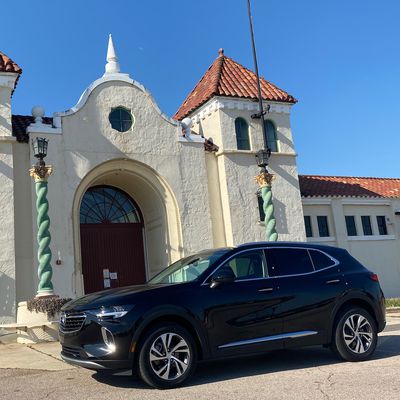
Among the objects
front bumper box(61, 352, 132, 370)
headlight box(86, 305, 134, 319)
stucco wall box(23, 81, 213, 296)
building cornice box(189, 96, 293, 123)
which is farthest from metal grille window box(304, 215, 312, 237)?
front bumper box(61, 352, 132, 370)

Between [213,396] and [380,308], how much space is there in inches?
134

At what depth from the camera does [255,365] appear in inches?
290

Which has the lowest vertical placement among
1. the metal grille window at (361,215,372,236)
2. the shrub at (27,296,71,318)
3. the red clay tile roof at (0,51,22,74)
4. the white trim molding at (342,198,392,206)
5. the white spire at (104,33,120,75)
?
the shrub at (27,296,71,318)

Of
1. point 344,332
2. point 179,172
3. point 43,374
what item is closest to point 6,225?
point 179,172

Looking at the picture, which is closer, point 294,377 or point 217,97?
point 294,377

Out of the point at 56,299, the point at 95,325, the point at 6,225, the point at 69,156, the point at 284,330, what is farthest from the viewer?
the point at 69,156

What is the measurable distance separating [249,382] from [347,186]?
1911 centimetres

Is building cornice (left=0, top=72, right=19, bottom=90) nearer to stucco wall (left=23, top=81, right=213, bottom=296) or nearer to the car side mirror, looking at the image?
stucco wall (left=23, top=81, right=213, bottom=296)

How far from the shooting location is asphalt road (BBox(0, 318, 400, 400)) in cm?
559

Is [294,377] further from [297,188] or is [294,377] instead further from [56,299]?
[297,188]

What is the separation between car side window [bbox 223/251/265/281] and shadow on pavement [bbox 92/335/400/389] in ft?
4.27

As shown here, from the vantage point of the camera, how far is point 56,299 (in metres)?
12.3

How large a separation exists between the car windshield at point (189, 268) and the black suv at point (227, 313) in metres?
0.02

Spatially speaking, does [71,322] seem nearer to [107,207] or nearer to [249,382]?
[249,382]
